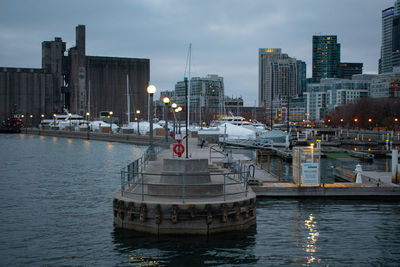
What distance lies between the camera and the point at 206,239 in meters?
18.4

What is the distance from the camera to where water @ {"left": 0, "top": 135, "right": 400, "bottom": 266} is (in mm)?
17016

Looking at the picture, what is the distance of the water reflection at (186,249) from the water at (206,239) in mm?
37

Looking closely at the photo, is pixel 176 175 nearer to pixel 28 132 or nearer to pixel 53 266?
pixel 53 266

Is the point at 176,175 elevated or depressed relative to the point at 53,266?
elevated

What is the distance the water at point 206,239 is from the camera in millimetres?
17016

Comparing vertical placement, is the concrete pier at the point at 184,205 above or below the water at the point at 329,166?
above

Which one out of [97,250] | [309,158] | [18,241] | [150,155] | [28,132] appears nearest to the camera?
[97,250]

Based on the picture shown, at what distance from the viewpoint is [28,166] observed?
4944cm

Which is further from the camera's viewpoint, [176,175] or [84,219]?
[84,219]

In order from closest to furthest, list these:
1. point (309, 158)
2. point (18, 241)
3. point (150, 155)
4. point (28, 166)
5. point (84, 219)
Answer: point (18, 241), point (84, 219), point (309, 158), point (150, 155), point (28, 166)

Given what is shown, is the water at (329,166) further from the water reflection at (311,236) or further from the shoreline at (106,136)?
the shoreline at (106,136)

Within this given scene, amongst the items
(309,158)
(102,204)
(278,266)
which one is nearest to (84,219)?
(102,204)

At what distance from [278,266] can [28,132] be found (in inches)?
5769

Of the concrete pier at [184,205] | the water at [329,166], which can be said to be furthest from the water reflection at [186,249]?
the water at [329,166]
